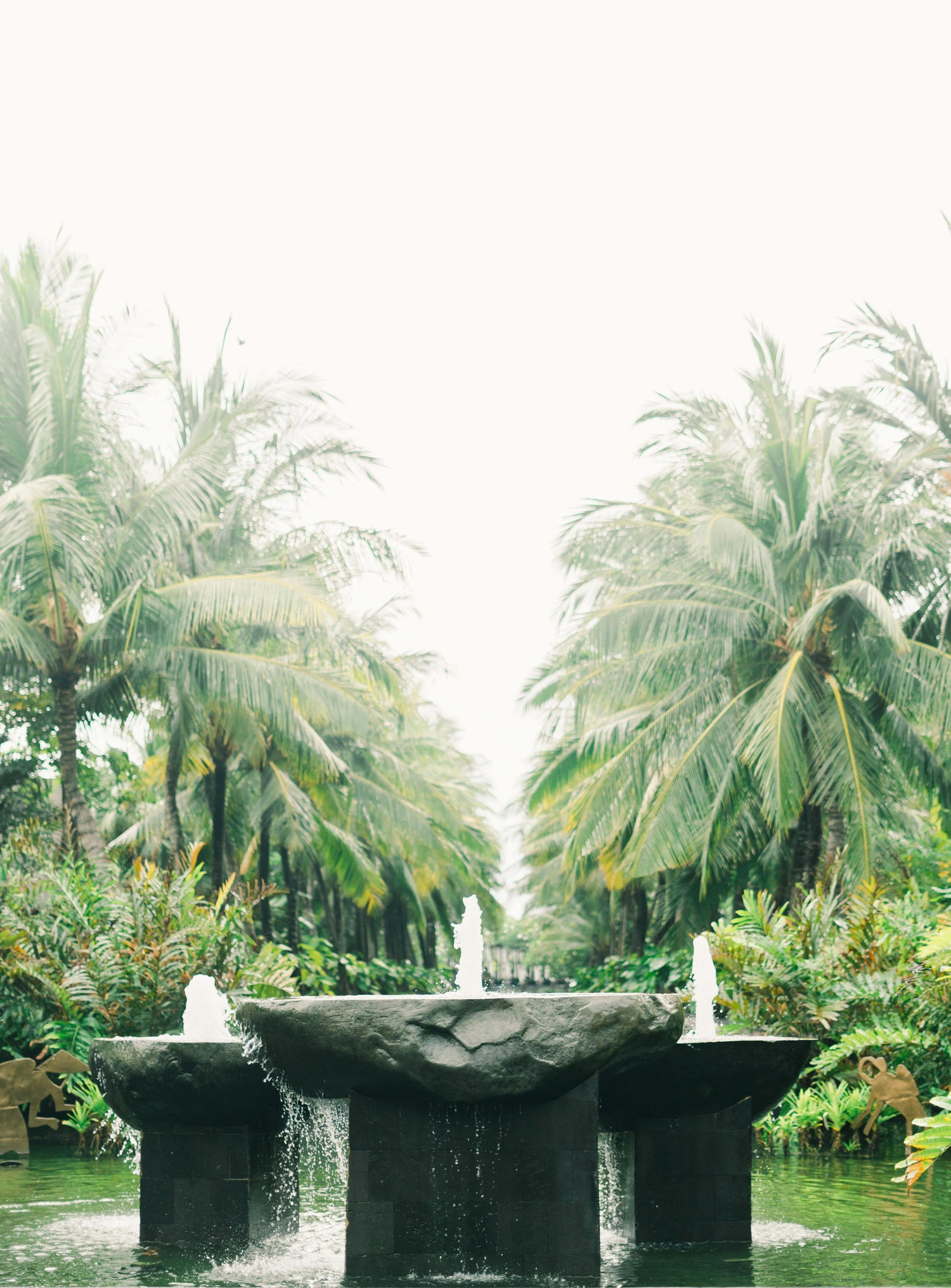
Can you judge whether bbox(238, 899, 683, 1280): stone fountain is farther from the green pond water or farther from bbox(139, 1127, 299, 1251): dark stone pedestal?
bbox(139, 1127, 299, 1251): dark stone pedestal

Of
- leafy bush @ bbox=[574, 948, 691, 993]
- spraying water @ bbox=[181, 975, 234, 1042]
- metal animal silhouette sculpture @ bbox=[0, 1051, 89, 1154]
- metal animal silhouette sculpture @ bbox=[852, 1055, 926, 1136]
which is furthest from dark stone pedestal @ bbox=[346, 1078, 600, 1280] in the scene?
leafy bush @ bbox=[574, 948, 691, 993]

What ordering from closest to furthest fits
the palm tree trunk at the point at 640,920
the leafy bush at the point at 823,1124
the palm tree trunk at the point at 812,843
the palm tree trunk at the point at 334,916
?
the leafy bush at the point at 823,1124, the palm tree trunk at the point at 812,843, the palm tree trunk at the point at 640,920, the palm tree trunk at the point at 334,916

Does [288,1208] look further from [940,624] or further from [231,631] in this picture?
[231,631]

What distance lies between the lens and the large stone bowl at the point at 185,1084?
315 inches

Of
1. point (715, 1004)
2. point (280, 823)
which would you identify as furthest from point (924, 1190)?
point (280, 823)

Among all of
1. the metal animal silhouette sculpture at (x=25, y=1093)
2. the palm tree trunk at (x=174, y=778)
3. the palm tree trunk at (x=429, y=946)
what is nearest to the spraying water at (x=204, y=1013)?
the metal animal silhouette sculpture at (x=25, y=1093)

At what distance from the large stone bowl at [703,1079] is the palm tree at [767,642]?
8.81 meters

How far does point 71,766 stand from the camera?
18.3 meters

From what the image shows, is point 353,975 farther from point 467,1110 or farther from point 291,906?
point 467,1110

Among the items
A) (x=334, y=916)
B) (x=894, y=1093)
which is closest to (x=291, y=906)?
(x=334, y=916)

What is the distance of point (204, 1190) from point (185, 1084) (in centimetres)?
72

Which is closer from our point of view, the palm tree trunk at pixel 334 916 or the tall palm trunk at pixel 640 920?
the tall palm trunk at pixel 640 920

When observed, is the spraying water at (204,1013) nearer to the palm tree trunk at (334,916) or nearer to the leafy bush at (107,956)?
the leafy bush at (107,956)

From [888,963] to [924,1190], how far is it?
167 inches
